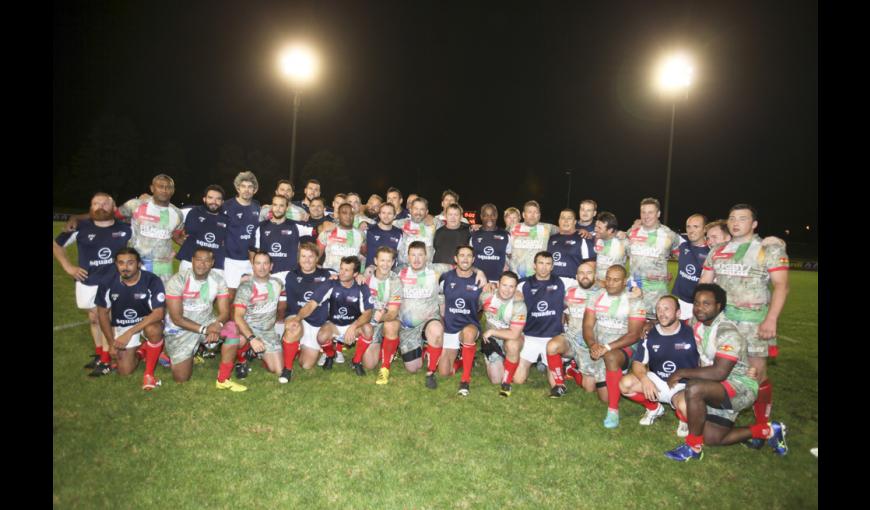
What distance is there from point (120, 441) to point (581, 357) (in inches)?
200

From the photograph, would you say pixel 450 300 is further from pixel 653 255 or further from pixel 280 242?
pixel 653 255

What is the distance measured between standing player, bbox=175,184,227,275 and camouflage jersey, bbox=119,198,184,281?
260 millimetres

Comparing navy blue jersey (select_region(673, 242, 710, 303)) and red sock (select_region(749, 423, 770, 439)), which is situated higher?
navy blue jersey (select_region(673, 242, 710, 303))

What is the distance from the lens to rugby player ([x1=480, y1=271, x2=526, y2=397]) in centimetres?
598

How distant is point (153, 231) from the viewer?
6535mm

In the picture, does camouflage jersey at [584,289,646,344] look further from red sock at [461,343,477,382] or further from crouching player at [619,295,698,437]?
red sock at [461,343,477,382]

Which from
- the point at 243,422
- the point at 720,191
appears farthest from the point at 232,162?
the point at 243,422

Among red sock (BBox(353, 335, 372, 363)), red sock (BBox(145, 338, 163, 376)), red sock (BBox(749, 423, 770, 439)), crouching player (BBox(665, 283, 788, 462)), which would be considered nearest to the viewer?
crouching player (BBox(665, 283, 788, 462))

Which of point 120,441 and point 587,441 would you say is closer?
point 120,441

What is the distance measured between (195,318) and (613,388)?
5.18 m

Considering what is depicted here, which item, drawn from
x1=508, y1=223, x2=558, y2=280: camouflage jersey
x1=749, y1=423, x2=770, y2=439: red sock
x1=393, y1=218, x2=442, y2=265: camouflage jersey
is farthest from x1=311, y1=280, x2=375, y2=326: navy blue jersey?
x1=749, y1=423, x2=770, y2=439: red sock

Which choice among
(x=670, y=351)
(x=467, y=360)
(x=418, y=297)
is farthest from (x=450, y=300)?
(x=670, y=351)

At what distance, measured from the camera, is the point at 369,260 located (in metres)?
7.74
